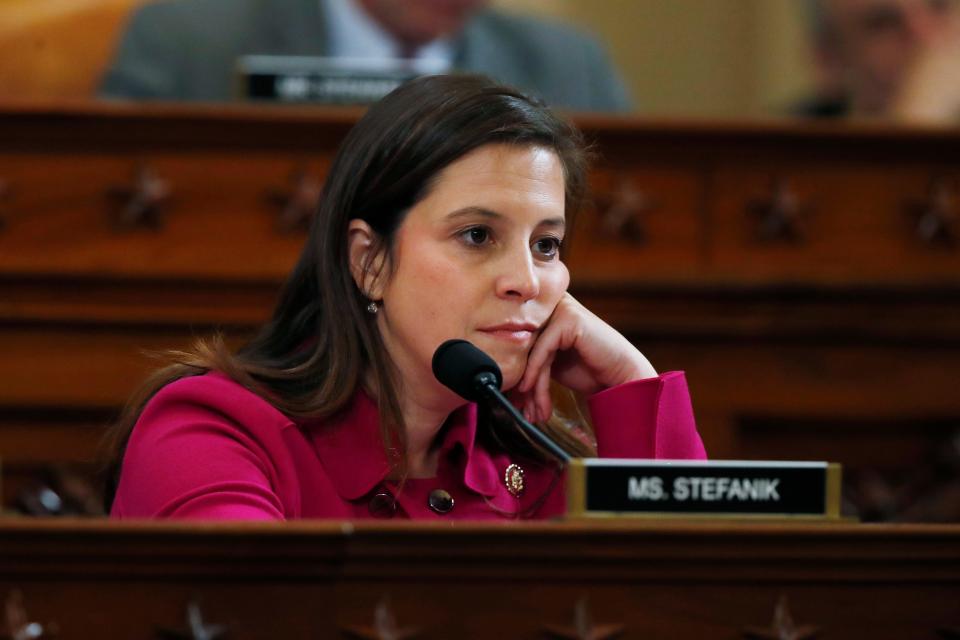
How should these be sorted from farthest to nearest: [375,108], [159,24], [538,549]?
[159,24]
[375,108]
[538,549]

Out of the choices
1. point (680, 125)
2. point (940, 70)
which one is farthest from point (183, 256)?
point (940, 70)

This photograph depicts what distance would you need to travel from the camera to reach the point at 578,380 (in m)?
1.94

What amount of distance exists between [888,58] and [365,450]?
3.30 metres

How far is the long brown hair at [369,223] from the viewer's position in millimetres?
1819

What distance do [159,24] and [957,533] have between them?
2664 mm

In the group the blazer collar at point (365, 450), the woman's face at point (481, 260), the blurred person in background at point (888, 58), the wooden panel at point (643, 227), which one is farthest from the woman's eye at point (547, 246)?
the blurred person in background at point (888, 58)

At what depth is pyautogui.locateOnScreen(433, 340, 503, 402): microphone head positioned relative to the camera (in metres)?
1.60

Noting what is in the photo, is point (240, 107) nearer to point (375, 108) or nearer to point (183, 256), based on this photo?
point (183, 256)

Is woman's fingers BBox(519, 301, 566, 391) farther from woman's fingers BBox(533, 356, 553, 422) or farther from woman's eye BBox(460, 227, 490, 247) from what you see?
woman's eye BBox(460, 227, 490, 247)

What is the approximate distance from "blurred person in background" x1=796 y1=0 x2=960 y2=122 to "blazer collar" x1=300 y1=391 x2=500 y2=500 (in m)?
2.67

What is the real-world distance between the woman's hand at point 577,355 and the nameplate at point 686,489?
60 centimetres

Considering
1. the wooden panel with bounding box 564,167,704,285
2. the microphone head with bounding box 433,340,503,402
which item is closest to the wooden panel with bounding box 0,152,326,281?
the wooden panel with bounding box 564,167,704,285

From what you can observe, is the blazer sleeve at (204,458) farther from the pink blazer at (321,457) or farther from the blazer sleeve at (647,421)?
the blazer sleeve at (647,421)

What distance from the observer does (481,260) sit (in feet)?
5.84
